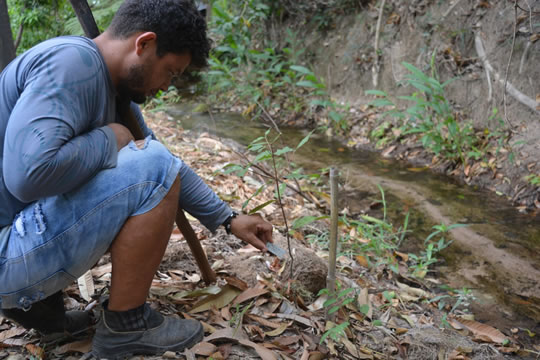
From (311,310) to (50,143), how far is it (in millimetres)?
1368

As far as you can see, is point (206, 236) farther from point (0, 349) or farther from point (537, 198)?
point (537, 198)

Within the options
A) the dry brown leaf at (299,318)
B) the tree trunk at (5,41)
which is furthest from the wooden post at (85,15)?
the dry brown leaf at (299,318)

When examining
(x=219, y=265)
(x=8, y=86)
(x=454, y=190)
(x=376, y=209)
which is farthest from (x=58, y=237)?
(x=454, y=190)

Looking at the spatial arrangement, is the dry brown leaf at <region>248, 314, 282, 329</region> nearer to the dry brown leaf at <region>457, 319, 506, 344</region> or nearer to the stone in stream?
the stone in stream

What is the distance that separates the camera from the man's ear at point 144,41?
1.52 m

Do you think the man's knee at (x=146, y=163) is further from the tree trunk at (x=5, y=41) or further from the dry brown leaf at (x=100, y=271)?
the tree trunk at (x=5, y=41)

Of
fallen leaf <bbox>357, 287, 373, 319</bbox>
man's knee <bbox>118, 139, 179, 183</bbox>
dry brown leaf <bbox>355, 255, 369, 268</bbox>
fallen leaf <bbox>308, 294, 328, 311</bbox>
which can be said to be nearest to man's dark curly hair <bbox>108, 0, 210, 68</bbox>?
man's knee <bbox>118, 139, 179, 183</bbox>

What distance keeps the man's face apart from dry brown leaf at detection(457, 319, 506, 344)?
197 centimetres

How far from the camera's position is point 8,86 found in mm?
1378

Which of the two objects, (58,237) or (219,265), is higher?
(58,237)

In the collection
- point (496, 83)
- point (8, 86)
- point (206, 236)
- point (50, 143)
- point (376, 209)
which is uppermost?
point (8, 86)

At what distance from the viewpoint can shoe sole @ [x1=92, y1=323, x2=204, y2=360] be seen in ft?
5.14

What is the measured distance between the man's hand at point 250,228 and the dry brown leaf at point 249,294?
0.30m

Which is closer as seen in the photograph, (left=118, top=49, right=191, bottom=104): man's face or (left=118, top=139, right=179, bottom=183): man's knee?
(left=118, top=139, right=179, bottom=183): man's knee
